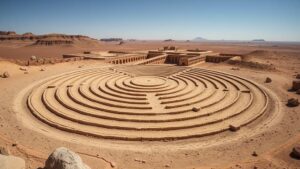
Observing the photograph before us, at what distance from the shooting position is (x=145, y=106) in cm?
1538

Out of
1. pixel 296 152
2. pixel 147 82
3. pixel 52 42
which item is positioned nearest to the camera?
pixel 296 152

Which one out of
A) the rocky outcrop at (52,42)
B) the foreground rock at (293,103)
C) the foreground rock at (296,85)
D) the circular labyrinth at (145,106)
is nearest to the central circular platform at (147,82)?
the circular labyrinth at (145,106)

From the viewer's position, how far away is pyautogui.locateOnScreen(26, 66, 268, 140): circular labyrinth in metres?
12.7

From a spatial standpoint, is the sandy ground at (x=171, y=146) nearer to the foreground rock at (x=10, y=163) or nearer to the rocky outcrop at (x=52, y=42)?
the foreground rock at (x=10, y=163)

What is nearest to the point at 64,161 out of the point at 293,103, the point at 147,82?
the point at 147,82

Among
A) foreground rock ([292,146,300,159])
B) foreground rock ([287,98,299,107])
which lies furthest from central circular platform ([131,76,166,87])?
foreground rock ([292,146,300,159])

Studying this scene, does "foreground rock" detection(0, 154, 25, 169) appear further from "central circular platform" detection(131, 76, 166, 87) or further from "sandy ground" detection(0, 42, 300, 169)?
"central circular platform" detection(131, 76, 166, 87)

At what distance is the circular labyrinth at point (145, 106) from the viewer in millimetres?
12719

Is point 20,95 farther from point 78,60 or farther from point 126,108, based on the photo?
point 78,60

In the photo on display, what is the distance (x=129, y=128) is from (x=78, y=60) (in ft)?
81.7

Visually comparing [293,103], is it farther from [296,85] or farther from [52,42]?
[52,42]

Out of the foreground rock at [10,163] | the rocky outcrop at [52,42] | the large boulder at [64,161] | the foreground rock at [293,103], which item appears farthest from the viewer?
the rocky outcrop at [52,42]

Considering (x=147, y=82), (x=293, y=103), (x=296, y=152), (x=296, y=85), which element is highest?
(x=147, y=82)

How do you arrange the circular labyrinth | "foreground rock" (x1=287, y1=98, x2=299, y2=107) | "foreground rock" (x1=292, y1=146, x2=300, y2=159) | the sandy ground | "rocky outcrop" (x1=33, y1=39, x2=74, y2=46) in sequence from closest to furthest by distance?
the sandy ground, "foreground rock" (x1=292, y1=146, x2=300, y2=159), the circular labyrinth, "foreground rock" (x1=287, y1=98, x2=299, y2=107), "rocky outcrop" (x1=33, y1=39, x2=74, y2=46)
